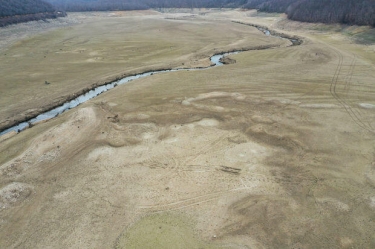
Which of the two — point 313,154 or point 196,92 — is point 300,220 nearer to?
point 313,154

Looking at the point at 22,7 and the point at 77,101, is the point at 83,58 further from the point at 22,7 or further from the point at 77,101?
the point at 22,7

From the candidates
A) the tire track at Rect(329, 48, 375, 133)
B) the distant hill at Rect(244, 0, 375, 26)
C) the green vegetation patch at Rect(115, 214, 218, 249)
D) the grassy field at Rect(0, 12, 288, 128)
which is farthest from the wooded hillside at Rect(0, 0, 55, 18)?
the distant hill at Rect(244, 0, 375, 26)

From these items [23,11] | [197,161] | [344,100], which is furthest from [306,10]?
[23,11]

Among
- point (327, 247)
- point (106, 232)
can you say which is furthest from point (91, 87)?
point (327, 247)

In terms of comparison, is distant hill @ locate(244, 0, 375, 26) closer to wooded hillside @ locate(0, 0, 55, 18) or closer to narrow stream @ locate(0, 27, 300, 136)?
narrow stream @ locate(0, 27, 300, 136)

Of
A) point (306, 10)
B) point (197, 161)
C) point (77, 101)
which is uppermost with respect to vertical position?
point (306, 10)

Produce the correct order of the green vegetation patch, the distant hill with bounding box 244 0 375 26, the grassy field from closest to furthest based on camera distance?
the green vegetation patch < the grassy field < the distant hill with bounding box 244 0 375 26
